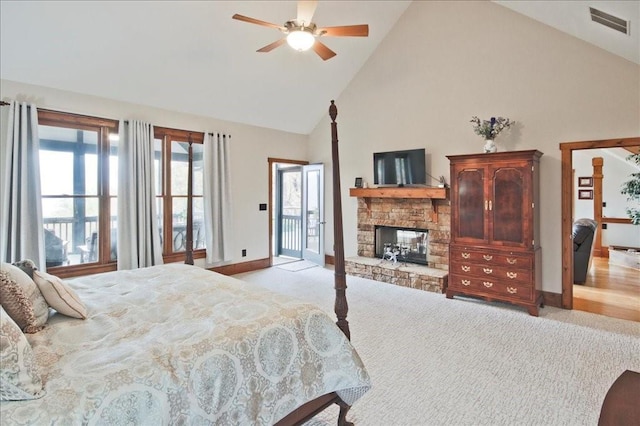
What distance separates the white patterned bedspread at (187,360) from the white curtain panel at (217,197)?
10.6 ft

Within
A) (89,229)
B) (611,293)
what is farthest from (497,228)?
(89,229)

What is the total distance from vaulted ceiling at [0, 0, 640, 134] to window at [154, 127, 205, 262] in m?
0.49

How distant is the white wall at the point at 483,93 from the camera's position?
4.05 m

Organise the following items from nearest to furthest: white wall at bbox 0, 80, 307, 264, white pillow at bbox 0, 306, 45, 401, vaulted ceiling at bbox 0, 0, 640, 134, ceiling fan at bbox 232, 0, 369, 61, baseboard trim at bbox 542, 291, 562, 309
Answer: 1. white pillow at bbox 0, 306, 45, 401
2. ceiling fan at bbox 232, 0, 369, 61
3. vaulted ceiling at bbox 0, 0, 640, 134
4. baseboard trim at bbox 542, 291, 562, 309
5. white wall at bbox 0, 80, 307, 264

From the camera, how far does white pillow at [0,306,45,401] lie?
1.14m

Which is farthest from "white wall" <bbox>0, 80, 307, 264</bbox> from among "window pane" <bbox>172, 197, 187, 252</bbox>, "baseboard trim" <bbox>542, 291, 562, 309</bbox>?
Result: "baseboard trim" <bbox>542, 291, 562, 309</bbox>

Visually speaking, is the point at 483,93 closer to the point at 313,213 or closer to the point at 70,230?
the point at 313,213

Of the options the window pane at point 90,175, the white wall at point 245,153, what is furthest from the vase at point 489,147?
the window pane at point 90,175

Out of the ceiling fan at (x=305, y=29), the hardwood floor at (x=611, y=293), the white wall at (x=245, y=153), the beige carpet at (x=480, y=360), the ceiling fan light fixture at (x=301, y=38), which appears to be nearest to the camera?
the beige carpet at (x=480, y=360)

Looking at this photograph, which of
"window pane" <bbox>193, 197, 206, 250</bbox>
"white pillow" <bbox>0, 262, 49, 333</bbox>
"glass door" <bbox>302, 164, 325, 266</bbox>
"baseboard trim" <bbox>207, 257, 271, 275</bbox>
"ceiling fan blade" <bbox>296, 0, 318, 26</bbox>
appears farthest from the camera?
"glass door" <bbox>302, 164, 325, 266</bbox>

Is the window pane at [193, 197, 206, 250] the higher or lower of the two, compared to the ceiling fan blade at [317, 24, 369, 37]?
lower

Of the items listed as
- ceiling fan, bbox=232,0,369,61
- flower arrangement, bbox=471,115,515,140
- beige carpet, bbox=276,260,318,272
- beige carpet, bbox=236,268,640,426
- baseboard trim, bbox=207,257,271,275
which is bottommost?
beige carpet, bbox=236,268,640,426

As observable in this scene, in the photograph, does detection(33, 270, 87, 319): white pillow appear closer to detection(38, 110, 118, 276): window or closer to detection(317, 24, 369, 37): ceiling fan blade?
detection(38, 110, 118, 276): window

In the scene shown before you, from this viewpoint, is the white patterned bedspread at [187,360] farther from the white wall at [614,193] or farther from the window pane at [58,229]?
the white wall at [614,193]
